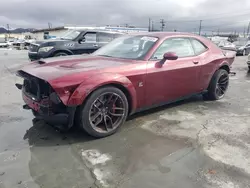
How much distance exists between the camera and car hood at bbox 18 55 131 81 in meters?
3.31

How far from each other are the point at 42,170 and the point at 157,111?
254cm

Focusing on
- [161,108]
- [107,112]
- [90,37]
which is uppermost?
[90,37]

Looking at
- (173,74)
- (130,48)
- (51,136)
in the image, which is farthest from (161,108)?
(51,136)

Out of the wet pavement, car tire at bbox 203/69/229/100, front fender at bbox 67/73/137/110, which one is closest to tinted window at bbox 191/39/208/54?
car tire at bbox 203/69/229/100

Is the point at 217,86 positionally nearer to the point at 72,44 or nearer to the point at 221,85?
the point at 221,85

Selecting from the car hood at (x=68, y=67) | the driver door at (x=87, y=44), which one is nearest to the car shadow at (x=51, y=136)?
the car hood at (x=68, y=67)

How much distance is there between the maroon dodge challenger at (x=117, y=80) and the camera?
327 cm

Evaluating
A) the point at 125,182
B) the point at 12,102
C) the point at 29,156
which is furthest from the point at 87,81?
the point at 12,102

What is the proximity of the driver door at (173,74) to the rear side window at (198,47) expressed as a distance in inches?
4.6

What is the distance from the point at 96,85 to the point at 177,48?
204 cm

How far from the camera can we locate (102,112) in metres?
3.57

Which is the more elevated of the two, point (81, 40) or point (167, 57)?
point (81, 40)

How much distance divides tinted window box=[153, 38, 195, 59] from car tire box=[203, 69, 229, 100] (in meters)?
0.93

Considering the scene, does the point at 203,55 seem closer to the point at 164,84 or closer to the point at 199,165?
the point at 164,84
